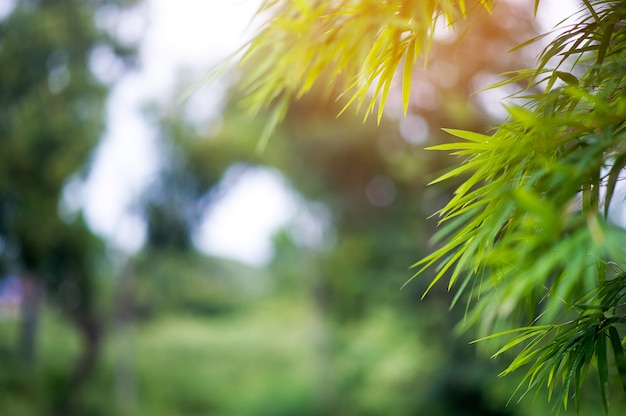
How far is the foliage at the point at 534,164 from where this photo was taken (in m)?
0.56

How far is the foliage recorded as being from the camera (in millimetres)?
562

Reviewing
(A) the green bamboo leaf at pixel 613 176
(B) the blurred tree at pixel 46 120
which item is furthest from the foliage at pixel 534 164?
(B) the blurred tree at pixel 46 120

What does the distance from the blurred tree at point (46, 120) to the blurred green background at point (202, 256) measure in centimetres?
1

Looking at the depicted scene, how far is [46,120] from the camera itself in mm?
4242

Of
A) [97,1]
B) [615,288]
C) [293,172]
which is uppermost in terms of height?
[97,1]

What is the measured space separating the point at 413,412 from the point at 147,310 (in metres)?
3.36

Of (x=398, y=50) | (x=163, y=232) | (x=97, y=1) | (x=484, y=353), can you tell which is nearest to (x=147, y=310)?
(x=163, y=232)

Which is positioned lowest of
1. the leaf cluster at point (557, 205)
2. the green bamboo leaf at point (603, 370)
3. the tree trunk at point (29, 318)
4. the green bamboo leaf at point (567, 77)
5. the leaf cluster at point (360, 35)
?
the green bamboo leaf at point (603, 370)

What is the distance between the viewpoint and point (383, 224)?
5426 mm

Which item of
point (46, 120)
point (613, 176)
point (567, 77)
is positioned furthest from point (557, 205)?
point (46, 120)

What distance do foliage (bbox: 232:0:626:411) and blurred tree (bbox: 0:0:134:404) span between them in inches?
152

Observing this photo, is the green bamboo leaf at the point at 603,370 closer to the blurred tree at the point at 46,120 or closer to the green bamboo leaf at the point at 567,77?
the green bamboo leaf at the point at 567,77

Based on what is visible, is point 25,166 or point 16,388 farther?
point 16,388

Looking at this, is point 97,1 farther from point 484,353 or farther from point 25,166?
point 484,353
